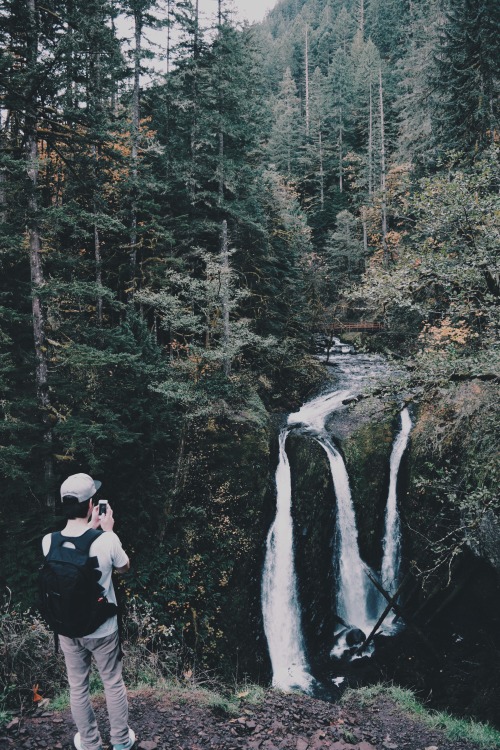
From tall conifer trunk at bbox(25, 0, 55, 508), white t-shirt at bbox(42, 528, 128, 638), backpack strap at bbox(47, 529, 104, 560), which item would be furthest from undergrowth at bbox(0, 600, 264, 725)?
tall conifer trunk at bbox(25, 0, 55, 508)

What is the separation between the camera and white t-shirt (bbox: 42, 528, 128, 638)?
3160 millimetres

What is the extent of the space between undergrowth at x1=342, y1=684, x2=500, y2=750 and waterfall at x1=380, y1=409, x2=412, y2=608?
507 centimetres

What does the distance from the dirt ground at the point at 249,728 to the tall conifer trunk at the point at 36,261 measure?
20.9 feet

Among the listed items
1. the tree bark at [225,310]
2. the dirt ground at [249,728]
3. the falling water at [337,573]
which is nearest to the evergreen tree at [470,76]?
the tree bark at [225,310]

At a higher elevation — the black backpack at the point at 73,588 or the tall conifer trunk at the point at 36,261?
the tall conifer trunk at the point at 36,261

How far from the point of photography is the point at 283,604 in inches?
460

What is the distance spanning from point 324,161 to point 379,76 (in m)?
7.88

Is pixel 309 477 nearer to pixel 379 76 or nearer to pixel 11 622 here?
pixel 11 622

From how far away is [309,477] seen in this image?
13766mm

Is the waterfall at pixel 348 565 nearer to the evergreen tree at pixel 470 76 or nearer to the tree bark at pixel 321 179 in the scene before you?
the evergreen tree at pixel 470 76

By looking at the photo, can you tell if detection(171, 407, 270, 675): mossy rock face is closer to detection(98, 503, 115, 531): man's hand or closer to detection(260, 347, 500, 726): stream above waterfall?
detection(260, 347, 500, 726): stream above waterfall

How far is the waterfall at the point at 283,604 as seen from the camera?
10.3 m

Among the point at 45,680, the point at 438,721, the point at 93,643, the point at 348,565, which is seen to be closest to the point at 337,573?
the point at 348,565

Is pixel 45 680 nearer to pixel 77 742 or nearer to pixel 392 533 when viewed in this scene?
pixel 77 742
